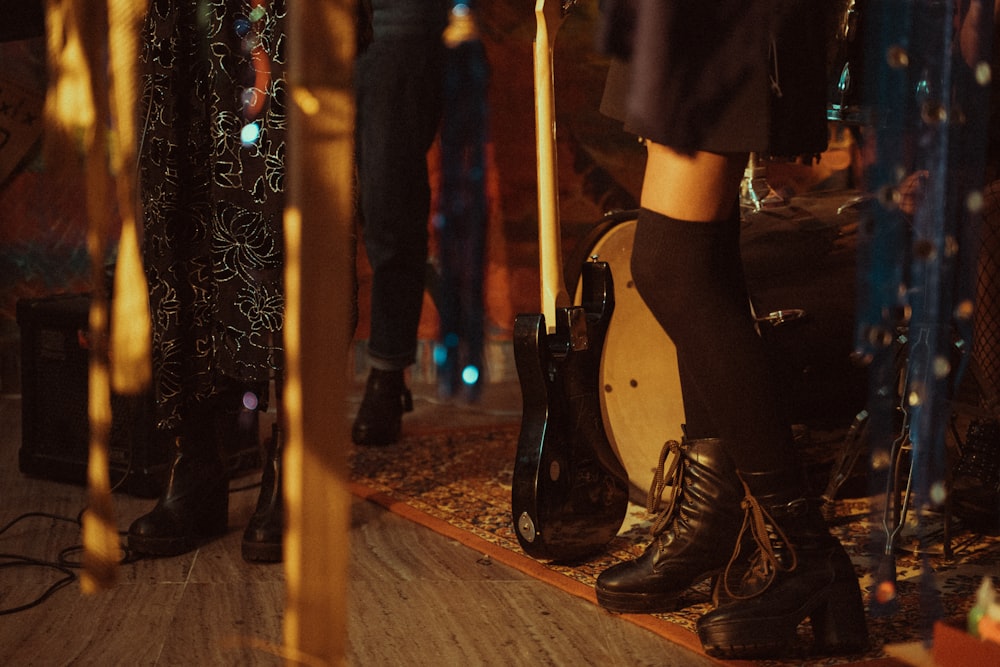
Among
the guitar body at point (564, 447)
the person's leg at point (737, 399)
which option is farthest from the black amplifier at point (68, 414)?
the person's leg at point (737, 399)

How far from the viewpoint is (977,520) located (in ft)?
5.09

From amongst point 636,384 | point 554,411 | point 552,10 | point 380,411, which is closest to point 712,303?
point 554,411

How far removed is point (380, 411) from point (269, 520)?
74cm

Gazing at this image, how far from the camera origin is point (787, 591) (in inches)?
41.2

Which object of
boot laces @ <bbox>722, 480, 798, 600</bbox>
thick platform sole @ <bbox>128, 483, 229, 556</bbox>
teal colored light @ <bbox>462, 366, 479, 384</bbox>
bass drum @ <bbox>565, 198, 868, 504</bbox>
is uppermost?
bass drum @ <bbox>565, 198, 868, 504</bbox>

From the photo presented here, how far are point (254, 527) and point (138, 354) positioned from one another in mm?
299

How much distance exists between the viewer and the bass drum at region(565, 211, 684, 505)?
1.58 metres

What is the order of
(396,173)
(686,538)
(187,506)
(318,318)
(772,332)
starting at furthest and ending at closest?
(396,173), (772,332), (187,506), (686,538), (318,318)

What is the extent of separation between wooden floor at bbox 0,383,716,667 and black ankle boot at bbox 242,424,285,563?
20 millimetres

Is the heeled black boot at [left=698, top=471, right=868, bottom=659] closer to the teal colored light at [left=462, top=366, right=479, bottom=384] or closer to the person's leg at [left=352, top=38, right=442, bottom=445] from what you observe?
the person's leg at [left=352, top=38, right=442, bottom=445]

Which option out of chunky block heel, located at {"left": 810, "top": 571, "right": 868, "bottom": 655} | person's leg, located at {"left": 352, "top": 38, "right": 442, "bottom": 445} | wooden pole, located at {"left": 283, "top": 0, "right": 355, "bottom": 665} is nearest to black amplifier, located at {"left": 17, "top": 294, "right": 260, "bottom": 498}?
person's leg, located at {"left": 352, "top": 38, "right": 442, "bottom": 445}

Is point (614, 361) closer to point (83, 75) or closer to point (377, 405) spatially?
point (377, 405)

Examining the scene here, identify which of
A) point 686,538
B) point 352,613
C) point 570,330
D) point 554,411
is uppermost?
point 570,330

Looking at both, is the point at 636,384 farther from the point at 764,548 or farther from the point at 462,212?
Result: the point at 462,212
